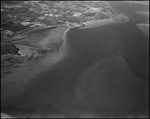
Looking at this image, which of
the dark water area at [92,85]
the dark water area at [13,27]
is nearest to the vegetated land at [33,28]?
the dark water area at [13,27]

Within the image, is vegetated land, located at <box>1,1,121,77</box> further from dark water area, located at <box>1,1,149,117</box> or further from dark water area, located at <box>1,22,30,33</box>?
dark water area, located at <box>1,1,149,117</box>

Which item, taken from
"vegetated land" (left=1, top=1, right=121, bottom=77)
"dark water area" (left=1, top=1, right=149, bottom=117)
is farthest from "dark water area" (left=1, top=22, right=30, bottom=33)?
"dark water area" (left=1, top=1, right=149, bottom=117)

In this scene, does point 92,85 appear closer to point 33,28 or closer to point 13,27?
point 33,28

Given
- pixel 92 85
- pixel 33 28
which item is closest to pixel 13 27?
pixel 33 28

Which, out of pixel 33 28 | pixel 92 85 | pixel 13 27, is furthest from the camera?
pixel 13 27

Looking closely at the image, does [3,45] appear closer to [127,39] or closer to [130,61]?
[130,61]

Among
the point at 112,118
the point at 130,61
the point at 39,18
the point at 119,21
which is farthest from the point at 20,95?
the point at 119,21

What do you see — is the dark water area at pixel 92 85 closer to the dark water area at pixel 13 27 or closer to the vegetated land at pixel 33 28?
the vegetated land at pixel 33 28
